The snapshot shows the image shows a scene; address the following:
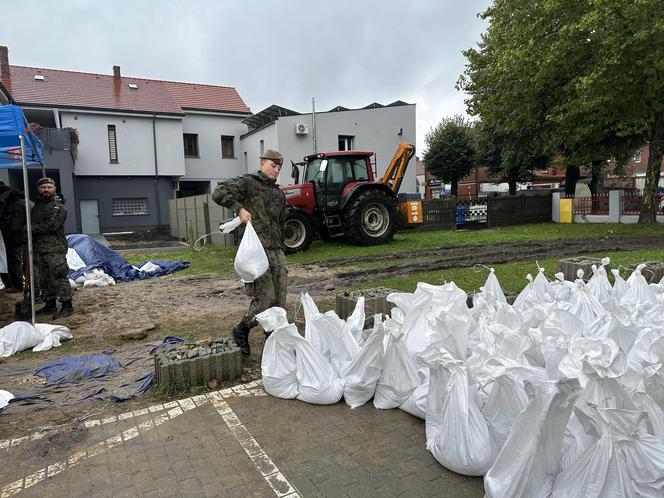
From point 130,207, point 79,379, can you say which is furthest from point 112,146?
point 79,379

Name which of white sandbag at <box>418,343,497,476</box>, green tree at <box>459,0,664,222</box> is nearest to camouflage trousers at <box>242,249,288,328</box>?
white sandbag at <box>418,343,497,476</box>

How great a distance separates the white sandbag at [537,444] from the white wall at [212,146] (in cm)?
2429

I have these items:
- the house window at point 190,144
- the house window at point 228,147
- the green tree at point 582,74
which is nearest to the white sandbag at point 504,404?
the green tree at point 582,74

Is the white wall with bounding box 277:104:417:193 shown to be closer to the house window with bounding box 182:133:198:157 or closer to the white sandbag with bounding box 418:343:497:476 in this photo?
the house window with bounding box 182:133:198:157

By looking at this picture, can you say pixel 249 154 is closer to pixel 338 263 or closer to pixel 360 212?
pixel 360 212

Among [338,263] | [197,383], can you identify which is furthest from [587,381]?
[338,263]

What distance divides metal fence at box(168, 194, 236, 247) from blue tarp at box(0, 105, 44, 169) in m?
5.59

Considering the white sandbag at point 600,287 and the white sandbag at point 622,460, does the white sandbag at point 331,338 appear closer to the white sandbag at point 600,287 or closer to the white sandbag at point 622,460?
the white sandbag at point 622,460

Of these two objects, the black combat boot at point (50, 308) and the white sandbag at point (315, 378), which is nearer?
the white sandbag at point (315, 378)

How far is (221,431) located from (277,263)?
5.30 feet

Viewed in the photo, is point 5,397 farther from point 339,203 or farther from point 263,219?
point 339,203

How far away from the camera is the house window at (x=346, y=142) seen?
23.7 metres

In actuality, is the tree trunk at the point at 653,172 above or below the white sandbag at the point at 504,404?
above

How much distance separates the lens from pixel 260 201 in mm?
4066
